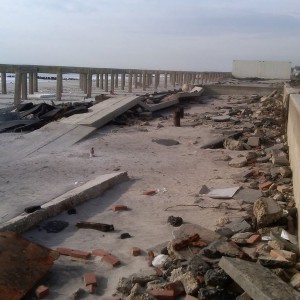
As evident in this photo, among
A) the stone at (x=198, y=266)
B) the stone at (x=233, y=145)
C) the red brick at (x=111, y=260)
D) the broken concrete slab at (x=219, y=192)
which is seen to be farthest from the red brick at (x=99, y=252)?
the stone at (x=233, y=145)

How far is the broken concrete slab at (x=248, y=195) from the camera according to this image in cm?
611

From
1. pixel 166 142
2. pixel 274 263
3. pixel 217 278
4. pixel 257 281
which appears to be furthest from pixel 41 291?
pixel 166 142

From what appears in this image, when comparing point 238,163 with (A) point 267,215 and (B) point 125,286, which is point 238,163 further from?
(B) point 125,286

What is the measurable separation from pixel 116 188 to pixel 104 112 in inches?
289

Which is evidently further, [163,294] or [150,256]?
[150,256]

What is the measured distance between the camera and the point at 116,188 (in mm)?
6945

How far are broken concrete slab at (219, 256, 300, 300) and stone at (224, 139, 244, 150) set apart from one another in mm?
6907

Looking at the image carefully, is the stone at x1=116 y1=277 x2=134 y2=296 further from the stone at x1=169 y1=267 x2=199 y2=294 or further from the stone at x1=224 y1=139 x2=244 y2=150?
the stone at x1=224 y1=139 x2=244 y2=150

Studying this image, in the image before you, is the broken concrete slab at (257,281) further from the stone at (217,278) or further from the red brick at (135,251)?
the red brick at (135,251)

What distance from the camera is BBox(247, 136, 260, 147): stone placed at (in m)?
10.4

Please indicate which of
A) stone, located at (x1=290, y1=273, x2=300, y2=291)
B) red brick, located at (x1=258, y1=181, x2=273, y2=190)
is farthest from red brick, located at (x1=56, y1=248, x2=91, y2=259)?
red brick, located at (x1=258, y1=181, x2=273, y2=190)

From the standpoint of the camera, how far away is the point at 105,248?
4.58 metres

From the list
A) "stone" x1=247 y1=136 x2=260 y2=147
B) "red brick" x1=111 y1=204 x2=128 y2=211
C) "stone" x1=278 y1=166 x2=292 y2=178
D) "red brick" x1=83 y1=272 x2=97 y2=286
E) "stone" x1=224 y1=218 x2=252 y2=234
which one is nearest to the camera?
"red brick" x1=83 y1=272 x2=97 y2=286

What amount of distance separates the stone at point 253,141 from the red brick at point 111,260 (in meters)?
6.80
